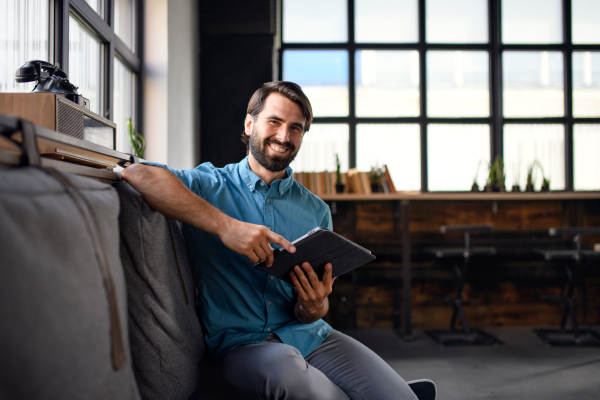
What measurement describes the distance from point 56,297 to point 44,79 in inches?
40.9

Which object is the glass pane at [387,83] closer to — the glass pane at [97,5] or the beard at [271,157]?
the glass pane at [97,5]

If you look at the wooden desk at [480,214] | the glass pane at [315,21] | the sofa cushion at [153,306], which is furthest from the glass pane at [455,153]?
the sofa cushion at [153,306]

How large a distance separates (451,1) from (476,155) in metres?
1.70

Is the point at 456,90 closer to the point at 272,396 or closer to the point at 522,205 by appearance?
the point at 522,205

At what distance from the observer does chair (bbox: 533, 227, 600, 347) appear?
2.87m

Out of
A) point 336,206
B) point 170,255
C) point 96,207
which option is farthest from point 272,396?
point 336,206

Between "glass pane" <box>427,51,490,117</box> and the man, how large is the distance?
11.1 feet

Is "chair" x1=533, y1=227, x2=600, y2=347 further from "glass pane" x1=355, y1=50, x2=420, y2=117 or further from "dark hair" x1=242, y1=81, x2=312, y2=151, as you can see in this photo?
"dark hair" x1=242, y1=81, x2=312, y2=151

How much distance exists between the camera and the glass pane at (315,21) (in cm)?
440

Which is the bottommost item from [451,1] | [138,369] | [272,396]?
[272,396]

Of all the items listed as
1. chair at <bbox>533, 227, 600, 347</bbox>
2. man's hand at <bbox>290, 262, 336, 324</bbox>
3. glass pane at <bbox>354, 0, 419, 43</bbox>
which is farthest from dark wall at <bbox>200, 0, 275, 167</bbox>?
man's hand at <bbox>290, 262, 336, 324</bbox>

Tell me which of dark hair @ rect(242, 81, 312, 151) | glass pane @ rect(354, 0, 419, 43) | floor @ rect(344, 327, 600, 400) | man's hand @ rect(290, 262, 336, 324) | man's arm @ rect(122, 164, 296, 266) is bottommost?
floor @ rect(344, 327, 600, 400)

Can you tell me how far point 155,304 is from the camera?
2.80 feet

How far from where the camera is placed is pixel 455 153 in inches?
A: 174
